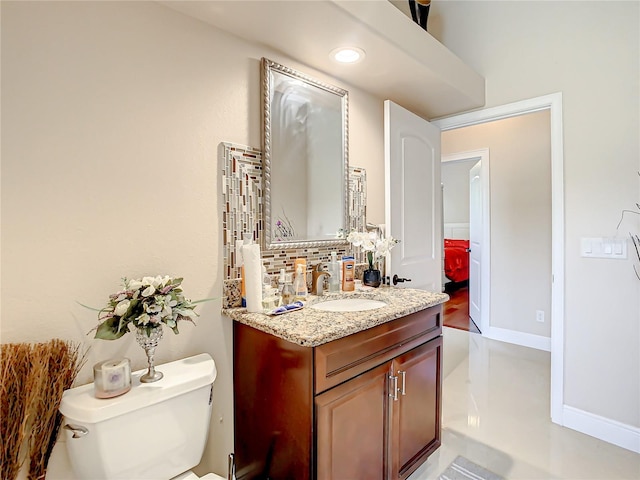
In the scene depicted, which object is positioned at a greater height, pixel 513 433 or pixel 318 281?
pixel 318 281

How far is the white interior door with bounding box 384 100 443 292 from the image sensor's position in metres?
2.12

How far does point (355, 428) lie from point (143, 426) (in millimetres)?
748

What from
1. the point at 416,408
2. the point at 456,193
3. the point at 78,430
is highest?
the point at 456,193

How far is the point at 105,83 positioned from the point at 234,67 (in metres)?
0.56

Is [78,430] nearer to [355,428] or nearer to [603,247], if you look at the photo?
[355,428]

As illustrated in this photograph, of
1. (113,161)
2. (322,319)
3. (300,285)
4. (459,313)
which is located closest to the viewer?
(113,161)

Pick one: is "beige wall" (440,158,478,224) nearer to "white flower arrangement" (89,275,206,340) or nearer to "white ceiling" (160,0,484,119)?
"white ceiling" (160,0,484,119)

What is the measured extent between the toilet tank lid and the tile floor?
1.28m

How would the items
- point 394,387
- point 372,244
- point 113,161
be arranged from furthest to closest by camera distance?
point 372,244
point 394,387
point 113,161

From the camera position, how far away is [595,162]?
206 centimetres

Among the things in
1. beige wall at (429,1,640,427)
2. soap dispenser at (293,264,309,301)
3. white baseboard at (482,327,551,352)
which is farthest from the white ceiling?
white baseboard at (482,327,551,352)

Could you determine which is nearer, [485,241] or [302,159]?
[302,159]

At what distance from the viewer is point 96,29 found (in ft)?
3.93

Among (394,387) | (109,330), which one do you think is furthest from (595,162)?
(109,330)
